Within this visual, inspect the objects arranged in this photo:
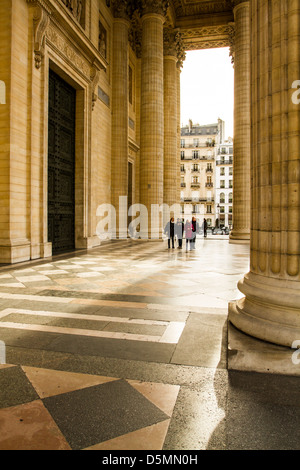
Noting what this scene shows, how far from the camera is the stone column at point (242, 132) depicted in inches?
790

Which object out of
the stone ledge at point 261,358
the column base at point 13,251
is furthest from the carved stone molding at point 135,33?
the stone ledge at point 261,358

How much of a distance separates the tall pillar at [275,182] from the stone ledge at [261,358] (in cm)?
12

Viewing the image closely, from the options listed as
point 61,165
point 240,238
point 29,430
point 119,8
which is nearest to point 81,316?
point 29,430

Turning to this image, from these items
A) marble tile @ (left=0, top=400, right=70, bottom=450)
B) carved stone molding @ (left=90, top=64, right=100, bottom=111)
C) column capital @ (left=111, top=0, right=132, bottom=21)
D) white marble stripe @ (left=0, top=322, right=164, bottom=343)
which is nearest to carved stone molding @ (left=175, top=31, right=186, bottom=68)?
column capital @ (left=111, top=0, right=132, bottom=21)

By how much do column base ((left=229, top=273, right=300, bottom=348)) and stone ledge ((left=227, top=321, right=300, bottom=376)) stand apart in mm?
112

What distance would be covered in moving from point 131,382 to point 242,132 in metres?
19.8

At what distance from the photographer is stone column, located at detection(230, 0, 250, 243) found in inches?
790

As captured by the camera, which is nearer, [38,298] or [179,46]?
[38,298]

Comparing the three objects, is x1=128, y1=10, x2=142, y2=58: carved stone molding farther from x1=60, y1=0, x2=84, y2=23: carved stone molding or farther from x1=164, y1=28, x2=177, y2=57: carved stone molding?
x1=60, y1=0, x2=84, y2=23: carved stone molding

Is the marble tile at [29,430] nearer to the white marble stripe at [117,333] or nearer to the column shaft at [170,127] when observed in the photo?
the white marble stripe at [117,333]

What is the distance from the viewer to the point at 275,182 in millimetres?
3520

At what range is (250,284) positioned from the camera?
3.78 meters

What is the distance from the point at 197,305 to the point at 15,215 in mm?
6982

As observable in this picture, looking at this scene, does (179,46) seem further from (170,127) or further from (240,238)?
(240,238)
